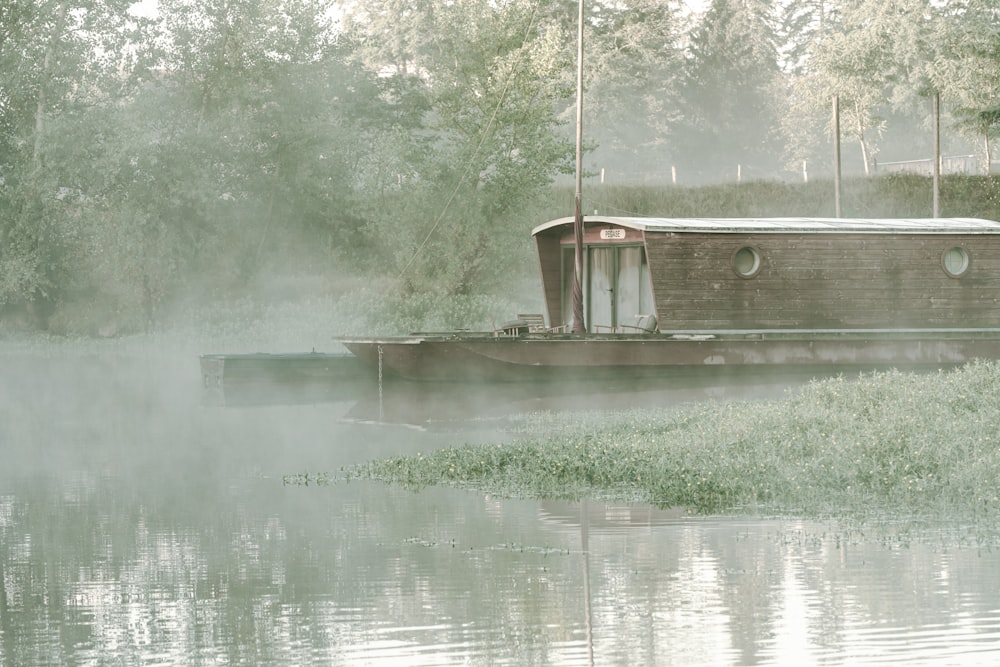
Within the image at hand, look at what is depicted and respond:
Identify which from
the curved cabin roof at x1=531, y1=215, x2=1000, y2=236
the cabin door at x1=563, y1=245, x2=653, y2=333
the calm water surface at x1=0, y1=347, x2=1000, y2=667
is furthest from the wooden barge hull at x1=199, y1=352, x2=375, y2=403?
the calm water surface at x1=0, y1=347, x2=1000, y2=667

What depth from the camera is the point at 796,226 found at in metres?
27.8

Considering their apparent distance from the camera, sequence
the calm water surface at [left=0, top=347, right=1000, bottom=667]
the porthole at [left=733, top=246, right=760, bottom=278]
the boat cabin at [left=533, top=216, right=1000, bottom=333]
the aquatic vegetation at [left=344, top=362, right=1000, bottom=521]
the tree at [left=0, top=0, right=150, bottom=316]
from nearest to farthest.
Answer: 1. the calm water surface at [left=0, top=347, right=1000, bottom=667]
2. the aquatic vegetation at [left=344, top=362, right=1000, bottom=521]
3. the boat cabin at [left=533, top=216, right=1000, bottom=333]
4. the porthole at [left=733, top=246, right=760, bottom=278]
5. the tree at [left=0, top=0, right=150, bottom=316]

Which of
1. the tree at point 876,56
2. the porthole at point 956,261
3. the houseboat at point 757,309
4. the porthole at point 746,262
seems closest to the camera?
the houseboat at point 757,309

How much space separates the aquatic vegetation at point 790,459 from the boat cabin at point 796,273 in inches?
308

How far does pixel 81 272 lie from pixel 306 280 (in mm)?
7787

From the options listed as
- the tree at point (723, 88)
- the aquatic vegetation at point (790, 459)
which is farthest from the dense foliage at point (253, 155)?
the tree at point (723, 88)

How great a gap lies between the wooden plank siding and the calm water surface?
40.8 feet

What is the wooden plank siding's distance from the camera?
89.4ft

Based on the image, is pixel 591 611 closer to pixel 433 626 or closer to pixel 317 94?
pixel 433 626

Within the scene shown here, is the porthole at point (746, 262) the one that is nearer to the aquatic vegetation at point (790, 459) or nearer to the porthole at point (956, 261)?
the porthole at point (956, 261)

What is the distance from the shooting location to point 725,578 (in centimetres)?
1049

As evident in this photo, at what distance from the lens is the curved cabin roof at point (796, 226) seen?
2717 centimetres

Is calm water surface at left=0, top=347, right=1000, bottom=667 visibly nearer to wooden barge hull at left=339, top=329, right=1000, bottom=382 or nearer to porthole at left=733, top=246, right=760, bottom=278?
wooden barge hull at left=339, top=329, right=1000, bottom=382

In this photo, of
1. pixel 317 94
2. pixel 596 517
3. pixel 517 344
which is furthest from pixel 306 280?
pixel 596 517
